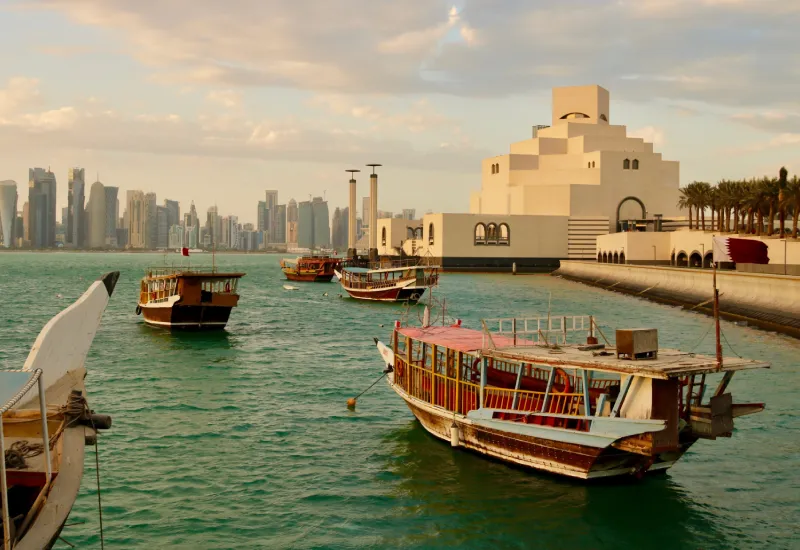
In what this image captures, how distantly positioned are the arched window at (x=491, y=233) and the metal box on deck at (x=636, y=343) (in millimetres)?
108554

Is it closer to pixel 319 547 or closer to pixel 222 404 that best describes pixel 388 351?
pixel 222 404

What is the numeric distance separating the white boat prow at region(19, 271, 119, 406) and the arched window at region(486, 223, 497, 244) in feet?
371

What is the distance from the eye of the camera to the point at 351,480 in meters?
18.0

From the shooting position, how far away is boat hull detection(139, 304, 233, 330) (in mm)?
43938

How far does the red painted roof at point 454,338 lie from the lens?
19312mm

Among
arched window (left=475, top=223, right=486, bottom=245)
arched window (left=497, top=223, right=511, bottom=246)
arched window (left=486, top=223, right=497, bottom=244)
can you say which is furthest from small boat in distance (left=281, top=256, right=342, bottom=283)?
arched window (left=497, top=223, right=511, bottom=246)

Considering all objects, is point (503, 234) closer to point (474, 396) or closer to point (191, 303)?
point (191, 303)

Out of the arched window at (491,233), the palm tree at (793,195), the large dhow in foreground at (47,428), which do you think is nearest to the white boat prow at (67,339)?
the large dhow in foreground at (47,428)

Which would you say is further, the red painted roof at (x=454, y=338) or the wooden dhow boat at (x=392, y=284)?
the wooden dhow boat at (x=392, y=284)

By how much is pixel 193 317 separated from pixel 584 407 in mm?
31440

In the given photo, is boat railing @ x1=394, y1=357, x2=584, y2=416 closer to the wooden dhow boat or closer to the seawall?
the seawall

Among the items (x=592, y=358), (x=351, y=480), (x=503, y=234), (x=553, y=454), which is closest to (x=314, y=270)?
(x=503, y=234)

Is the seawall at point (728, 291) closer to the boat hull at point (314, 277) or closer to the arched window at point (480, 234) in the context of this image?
the boat hull at point (314, 277)

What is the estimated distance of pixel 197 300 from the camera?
145ft
